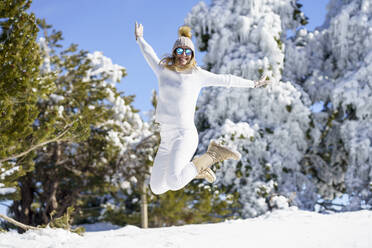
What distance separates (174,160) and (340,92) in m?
9.03

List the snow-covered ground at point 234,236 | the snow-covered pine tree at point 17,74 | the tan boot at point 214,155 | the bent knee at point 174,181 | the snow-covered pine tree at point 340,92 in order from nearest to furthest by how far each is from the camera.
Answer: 1. the bent knee at point 174,181
2. the tan boot at point 214,155
3. the snow-covered ground at point 234,236
4. the snow-covered pine tree at point 17,74
5. the snow-covered pine tree at point 340,92

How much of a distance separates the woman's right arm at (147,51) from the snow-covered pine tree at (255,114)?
7.24m

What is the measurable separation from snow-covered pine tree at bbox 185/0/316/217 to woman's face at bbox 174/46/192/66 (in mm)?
7419

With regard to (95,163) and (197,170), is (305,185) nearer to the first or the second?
(95,163)

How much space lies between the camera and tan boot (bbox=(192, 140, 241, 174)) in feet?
13.2

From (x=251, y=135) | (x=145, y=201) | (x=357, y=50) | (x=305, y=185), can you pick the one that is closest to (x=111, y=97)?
(x=145, y=201)

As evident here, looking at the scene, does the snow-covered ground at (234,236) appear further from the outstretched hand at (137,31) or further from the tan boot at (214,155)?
the outstretched hand at (137,31)

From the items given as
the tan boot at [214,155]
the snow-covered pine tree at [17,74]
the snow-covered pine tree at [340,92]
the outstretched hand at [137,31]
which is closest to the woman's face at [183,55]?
the outstretched hand at [137,31]

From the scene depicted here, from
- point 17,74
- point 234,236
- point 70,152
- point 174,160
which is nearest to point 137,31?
point 174,160

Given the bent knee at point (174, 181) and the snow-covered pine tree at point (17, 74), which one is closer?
the bent knee at point (174, 181)

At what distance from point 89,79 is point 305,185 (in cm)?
722

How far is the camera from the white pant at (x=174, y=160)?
3598mm

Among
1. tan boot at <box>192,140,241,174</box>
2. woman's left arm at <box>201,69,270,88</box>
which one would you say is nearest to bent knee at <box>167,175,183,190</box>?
tan boot at <box>192,140,241,174</box>

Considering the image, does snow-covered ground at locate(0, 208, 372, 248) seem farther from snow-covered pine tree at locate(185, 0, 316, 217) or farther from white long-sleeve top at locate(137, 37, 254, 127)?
snow-covered pine tree at locate(185, 0, 316, 217)
